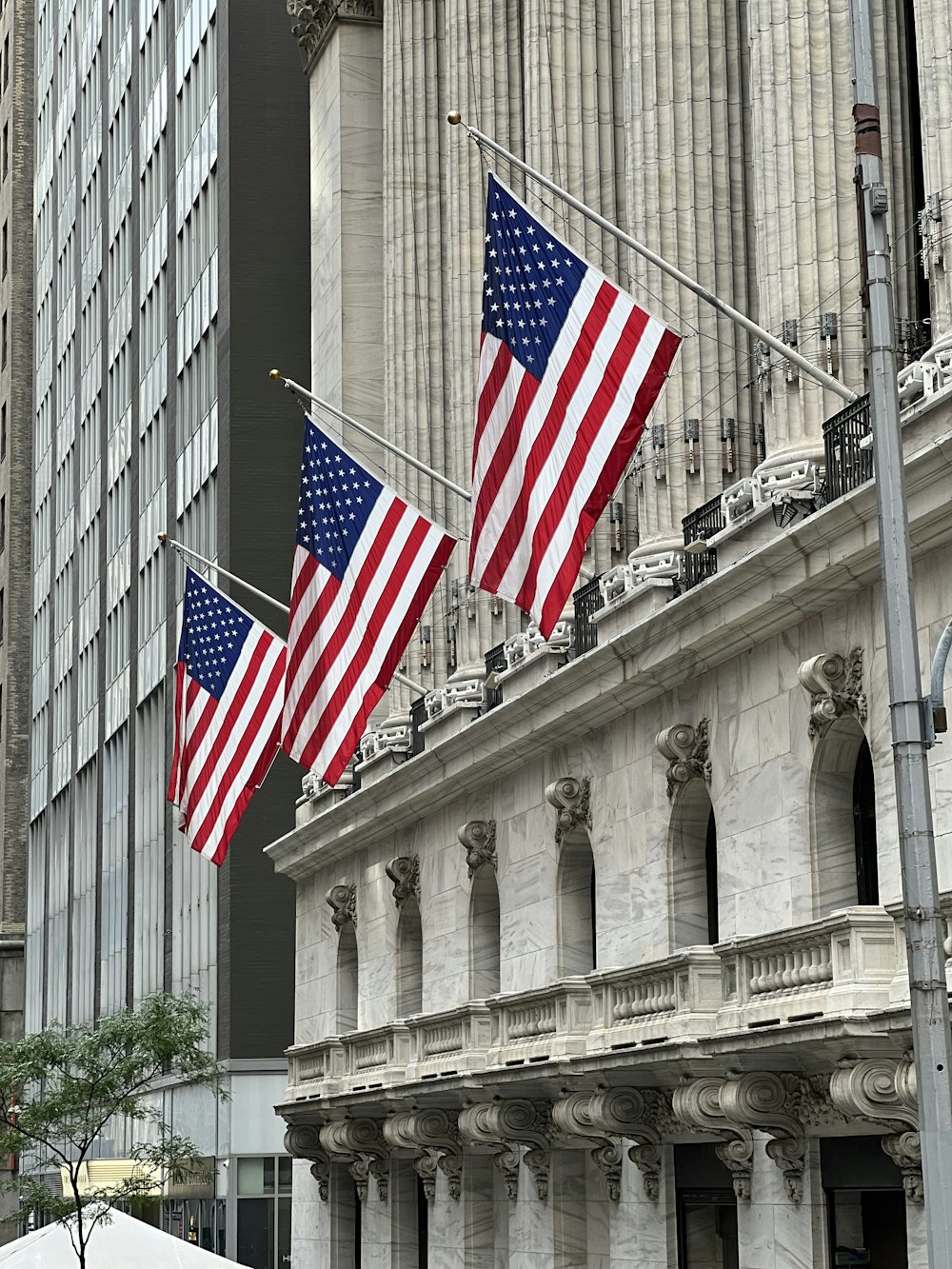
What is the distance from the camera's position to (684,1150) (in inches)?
1194

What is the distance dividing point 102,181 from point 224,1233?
41.0 m

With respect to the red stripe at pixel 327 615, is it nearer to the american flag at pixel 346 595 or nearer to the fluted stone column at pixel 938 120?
the american flag at pixel 346 595

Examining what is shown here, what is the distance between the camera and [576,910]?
34719mm

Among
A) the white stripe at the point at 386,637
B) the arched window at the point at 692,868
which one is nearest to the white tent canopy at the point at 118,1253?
the white stripe at the point at 386,637

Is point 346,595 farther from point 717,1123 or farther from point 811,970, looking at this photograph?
point 811,970

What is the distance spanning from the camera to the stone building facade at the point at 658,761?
25.5 metres

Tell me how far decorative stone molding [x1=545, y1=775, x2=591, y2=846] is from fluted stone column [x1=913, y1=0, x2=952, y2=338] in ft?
34.5

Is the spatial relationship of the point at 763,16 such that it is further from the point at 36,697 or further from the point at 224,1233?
the point at 36,697

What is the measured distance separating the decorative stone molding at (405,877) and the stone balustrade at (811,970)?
1549 centimetres

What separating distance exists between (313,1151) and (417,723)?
9.57m

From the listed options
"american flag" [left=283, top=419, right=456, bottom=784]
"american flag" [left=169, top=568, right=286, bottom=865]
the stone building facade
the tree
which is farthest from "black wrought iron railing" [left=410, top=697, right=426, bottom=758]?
"american flag" [left=283, top=419, right=456, bottom=784]

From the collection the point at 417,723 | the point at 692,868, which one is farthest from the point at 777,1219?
the point at 417,723

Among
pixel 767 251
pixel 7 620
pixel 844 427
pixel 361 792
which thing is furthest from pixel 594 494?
pixel 7 620

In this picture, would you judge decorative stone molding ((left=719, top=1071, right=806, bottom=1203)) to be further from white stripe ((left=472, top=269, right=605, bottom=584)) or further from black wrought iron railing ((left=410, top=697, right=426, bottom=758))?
black wrought iron railing ((left=410, top=697, right=426, bottom=758))
